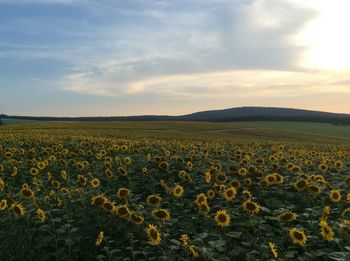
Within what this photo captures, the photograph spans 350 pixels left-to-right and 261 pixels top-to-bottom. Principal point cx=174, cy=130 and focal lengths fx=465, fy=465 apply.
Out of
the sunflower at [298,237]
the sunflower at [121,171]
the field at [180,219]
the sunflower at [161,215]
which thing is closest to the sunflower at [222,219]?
the field at [180,219]

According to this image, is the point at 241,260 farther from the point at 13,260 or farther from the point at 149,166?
the point at 149,166

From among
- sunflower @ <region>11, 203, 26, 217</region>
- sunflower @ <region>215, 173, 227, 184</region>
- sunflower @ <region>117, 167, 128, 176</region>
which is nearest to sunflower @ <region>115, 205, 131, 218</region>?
sunflower @ <region>11, 203, 26, 217</region>

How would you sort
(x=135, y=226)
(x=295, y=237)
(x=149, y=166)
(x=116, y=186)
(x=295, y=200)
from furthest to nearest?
(x=149, y=166) < (x=116, y=186) < (x=295, y=200) < (x=135, y=226) < (x=295, y=237)

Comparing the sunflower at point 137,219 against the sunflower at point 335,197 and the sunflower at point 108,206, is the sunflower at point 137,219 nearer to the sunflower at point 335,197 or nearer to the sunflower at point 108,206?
the sunflower at point 108,206

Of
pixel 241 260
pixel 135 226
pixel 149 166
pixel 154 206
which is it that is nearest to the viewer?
pixel 241 260

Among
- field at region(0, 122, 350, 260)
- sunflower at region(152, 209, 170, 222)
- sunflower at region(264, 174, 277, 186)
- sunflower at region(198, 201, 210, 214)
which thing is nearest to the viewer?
field at region(0, 122, 350, 260)

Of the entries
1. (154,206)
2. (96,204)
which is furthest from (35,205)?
(154,206)

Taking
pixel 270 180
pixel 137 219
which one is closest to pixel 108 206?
pixel 137 219

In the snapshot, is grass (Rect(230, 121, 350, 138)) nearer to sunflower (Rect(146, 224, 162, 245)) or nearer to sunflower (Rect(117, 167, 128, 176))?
sunflower (Rect(117, 167, 128, 176))

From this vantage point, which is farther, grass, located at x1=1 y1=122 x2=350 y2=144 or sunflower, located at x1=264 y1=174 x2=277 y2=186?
grass, located at x1=1 y1=122 x2=350 y2=144

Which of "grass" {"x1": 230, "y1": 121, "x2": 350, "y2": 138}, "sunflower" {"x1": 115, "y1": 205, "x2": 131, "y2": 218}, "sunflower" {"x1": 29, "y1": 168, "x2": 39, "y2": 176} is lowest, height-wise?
"grass" {"x1": 230, "y1": 121, "x2": 350, "y2": 138}

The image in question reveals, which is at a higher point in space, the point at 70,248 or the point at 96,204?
the point at 96,204

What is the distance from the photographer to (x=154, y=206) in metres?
7.37

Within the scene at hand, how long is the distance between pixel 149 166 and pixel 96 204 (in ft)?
18.0
